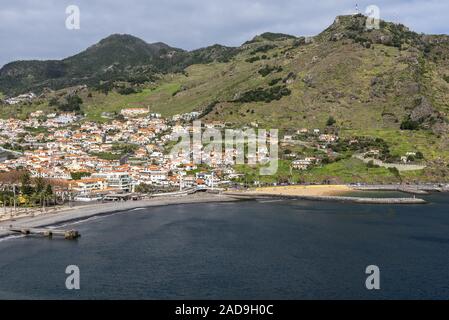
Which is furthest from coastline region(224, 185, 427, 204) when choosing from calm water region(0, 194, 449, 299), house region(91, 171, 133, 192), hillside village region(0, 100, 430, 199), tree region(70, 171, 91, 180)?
tree region(70, 171, 91, 180)

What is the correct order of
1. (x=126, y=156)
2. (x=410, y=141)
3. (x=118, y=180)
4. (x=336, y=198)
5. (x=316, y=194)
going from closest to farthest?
(x=336, y=198) < (x=316, y=194) < (x=118, y=180) < (x=410, y=141) < (x=126, y=156)

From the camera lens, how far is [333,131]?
468ft

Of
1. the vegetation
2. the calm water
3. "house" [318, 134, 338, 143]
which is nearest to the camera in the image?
the calm water

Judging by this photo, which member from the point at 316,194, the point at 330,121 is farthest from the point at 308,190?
the point at 330,121

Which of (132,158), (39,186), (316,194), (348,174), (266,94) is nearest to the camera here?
(39,186)

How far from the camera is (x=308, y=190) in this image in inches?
4259

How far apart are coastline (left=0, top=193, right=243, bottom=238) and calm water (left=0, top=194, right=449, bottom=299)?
3.55 metres

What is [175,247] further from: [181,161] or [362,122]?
Result: [362,122]

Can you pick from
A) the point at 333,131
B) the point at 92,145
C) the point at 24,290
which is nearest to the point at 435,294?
the point at 24,290

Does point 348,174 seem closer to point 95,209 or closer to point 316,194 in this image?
point 316,194

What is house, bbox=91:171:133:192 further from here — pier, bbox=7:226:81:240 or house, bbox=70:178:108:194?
pier, bbox=7:226:81:240

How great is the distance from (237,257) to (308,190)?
190 ft

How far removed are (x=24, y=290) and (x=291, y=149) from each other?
9595 centimetres

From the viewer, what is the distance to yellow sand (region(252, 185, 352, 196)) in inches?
4161
